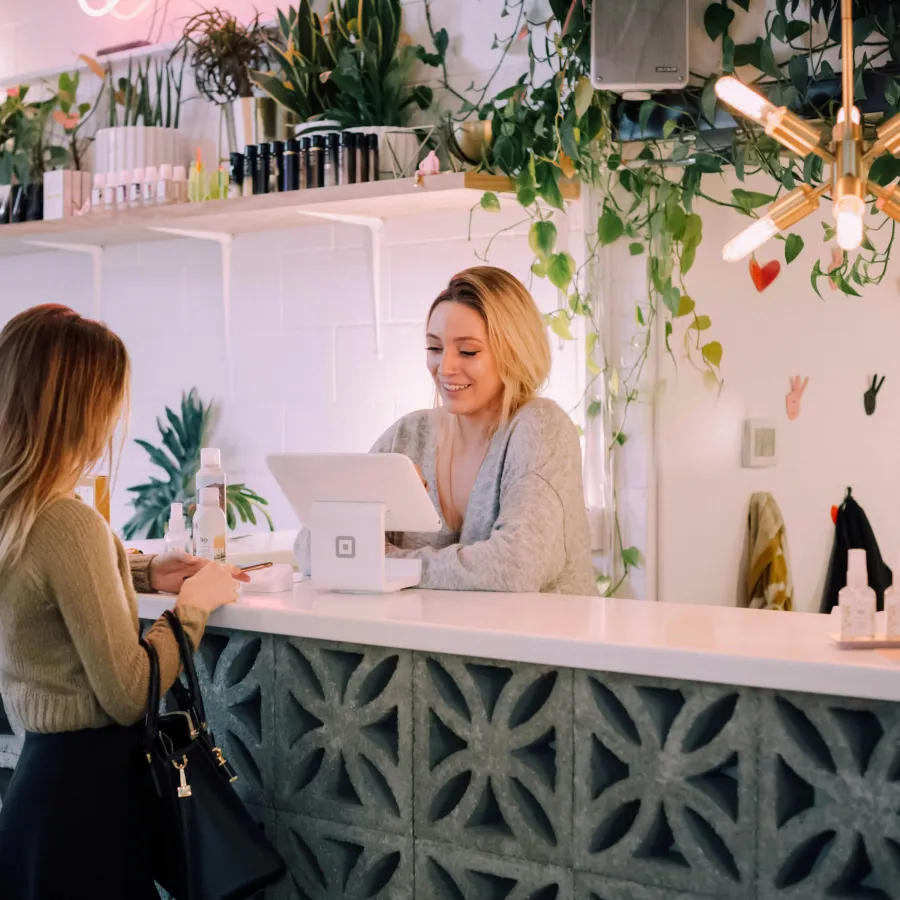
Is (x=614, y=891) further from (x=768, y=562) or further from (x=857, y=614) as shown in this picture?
(x=768, y=562)

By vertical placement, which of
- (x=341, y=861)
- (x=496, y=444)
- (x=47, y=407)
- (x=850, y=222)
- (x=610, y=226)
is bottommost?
(x=341, y=861)

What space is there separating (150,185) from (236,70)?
44 cm

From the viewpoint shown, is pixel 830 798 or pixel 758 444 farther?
pixel 758 444

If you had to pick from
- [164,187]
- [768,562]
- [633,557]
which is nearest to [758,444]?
[768,562]

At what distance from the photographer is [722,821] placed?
5.44 feet

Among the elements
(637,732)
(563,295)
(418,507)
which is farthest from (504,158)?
(637,732)

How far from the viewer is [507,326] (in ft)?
Answer: 8.63

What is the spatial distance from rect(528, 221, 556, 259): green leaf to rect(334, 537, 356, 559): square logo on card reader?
1.22m

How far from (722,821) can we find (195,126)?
3066 millimetres

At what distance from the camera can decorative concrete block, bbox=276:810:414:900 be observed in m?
1.94

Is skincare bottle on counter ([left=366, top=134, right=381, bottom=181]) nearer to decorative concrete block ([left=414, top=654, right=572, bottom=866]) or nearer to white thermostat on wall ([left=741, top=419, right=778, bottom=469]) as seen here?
white thermostat on wall ([left=741, top=419, right=778, bottom=469])

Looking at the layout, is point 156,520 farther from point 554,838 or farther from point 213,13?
point 554,838

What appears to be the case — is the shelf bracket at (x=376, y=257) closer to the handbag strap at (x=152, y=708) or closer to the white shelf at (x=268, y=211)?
the white shelf at (x=268, y=211)

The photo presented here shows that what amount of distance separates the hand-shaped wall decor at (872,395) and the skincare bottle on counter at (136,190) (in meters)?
2.34
